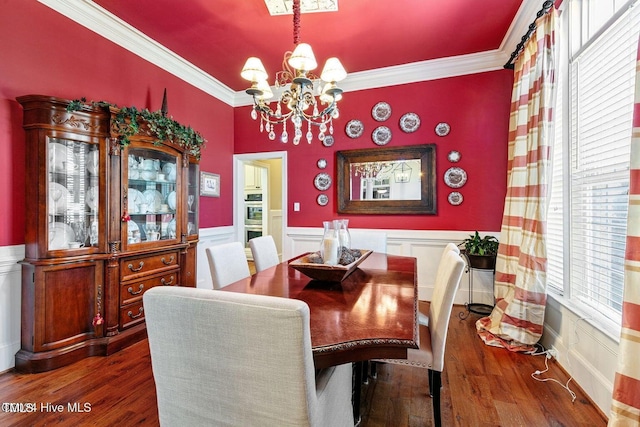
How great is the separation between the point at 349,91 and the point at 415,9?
4.75 feet

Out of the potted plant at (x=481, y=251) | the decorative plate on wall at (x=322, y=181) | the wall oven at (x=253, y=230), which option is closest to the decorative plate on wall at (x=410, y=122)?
the decorative plate on wall at (x=322, y=181)

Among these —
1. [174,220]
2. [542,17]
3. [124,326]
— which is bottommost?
[124,326]

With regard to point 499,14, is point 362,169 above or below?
below

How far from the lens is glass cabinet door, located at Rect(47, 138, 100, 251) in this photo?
2137mm

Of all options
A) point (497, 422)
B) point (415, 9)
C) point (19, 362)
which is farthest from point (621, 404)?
point (19, 362)

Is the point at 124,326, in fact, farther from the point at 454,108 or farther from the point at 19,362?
the point at 454,108

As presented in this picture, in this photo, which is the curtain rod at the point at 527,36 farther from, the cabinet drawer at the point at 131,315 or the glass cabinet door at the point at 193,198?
the cabinet drawer at the point at 131,315

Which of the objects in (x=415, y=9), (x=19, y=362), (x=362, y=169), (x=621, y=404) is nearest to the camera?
(x=621, y=404)

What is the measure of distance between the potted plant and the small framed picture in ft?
10.4

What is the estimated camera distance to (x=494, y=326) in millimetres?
2627

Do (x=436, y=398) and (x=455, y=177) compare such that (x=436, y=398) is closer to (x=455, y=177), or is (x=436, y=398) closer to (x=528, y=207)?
(x=528, y=207)

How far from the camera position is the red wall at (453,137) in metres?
3.34

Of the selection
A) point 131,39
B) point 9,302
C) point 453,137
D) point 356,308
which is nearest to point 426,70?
point 453,137

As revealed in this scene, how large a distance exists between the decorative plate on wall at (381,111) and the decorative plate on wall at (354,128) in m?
0.21
